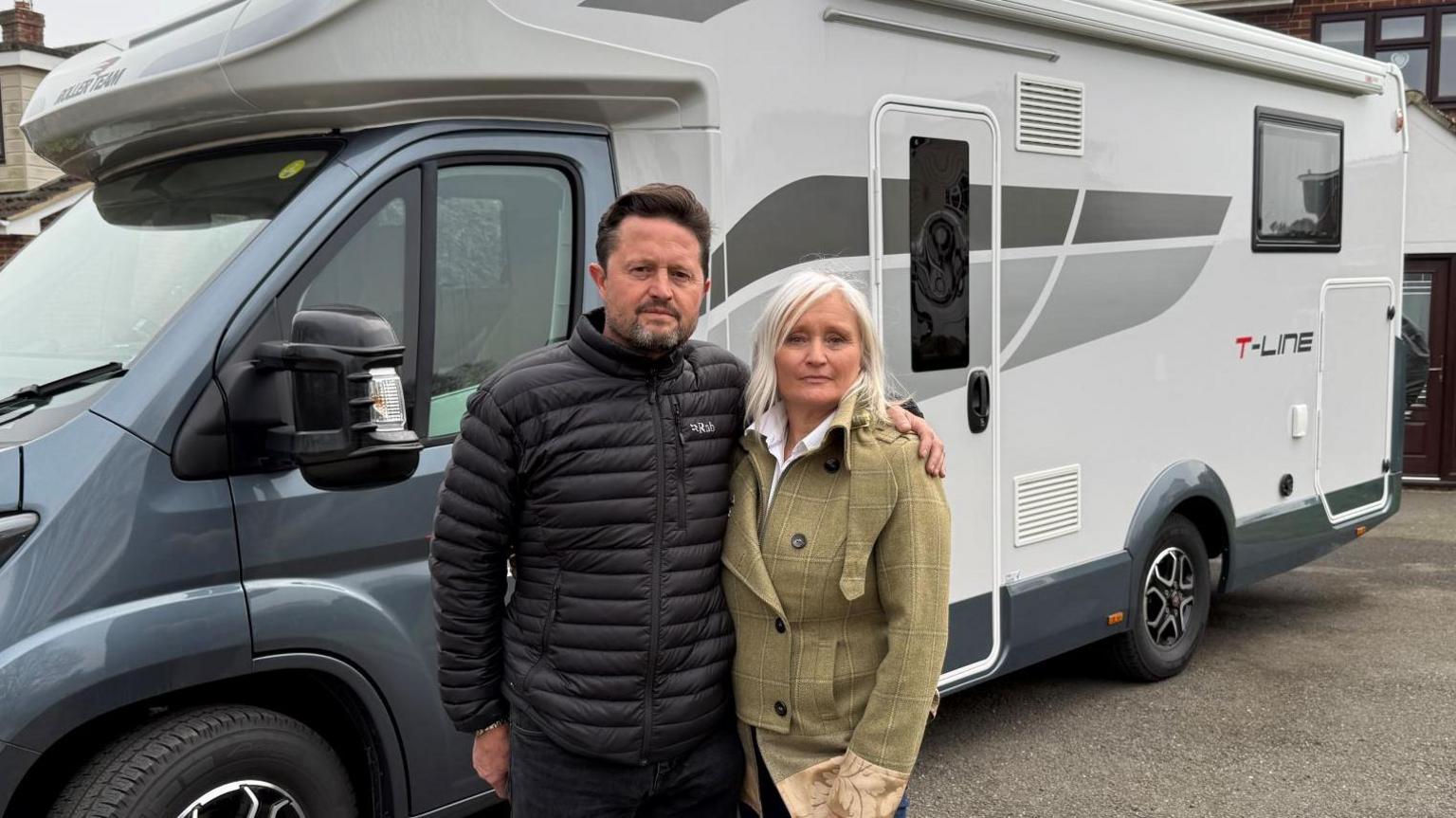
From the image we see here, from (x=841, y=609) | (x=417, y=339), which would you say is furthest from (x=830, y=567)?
(x=417, y=339)

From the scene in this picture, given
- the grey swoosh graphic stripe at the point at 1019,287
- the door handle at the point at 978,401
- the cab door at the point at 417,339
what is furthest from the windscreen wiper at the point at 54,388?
the grey swoosh graphic stripe at the point at 1019,287

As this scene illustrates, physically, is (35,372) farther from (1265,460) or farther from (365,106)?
(1265,460)

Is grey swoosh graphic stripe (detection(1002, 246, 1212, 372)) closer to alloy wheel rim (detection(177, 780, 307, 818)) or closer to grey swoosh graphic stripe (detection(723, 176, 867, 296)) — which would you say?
grey swoosh graphic stripe (detection(723, 176, 867, 296))

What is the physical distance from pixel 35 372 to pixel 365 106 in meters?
1.00

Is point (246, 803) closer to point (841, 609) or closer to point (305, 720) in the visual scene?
point (305, 720)

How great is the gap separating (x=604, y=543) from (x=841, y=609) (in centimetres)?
46

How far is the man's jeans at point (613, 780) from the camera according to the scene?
2.22m

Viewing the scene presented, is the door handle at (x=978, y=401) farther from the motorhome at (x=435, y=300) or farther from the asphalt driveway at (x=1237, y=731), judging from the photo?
the asphalt driveway at (x=1237, y=731)

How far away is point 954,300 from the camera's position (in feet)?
13.4

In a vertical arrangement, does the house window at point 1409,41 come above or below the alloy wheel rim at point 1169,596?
above

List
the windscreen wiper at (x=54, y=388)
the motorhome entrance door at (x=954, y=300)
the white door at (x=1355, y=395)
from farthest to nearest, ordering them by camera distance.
→ the white door at (x=1355, y=395)
the motorhome entrance door at (x=954, y=300)
the windscreen wiper at (x=54, y=388)

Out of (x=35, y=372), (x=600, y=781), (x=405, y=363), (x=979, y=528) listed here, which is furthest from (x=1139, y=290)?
(x=35, y=372)

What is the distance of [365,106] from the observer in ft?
9.53

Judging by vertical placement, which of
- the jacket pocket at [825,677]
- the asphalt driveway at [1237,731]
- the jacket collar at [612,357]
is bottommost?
the asphalt driveway at [1237,731]
